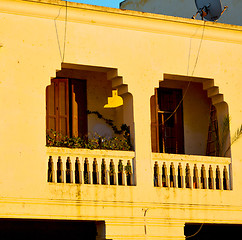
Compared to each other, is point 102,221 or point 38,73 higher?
point 38,73

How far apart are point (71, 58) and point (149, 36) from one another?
174 cm

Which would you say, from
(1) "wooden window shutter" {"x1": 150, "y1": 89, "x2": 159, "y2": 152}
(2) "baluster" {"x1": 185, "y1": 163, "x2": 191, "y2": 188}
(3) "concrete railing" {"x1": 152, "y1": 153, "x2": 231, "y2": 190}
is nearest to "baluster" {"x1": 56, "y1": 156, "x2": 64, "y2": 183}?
(3) "concrete railing" {"x1": 152, "y1": 153, "x2": 231, "y2": 190}

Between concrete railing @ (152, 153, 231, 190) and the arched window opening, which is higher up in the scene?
the arched window opening

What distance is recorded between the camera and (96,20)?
14.4 meters

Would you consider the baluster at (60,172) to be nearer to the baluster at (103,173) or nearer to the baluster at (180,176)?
the baluster at (103,173)

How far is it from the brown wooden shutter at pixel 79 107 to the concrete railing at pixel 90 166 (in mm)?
1264

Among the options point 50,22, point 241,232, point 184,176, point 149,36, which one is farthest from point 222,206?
point 50,22

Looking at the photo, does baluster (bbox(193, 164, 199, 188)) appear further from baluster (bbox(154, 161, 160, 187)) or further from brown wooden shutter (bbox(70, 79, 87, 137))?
brown wooden shutter (bbox(70, 79, 87, 137))

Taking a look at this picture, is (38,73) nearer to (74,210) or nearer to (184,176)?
(74,210)

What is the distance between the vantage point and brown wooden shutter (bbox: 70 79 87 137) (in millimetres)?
15328

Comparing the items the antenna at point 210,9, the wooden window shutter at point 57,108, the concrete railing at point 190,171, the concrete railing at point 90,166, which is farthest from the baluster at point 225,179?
the antenna at point 210,9

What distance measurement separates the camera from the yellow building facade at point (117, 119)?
1347 centimetres

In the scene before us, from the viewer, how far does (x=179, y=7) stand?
66.4ft

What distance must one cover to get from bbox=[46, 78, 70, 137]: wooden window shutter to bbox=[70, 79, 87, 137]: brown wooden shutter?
22 cm
